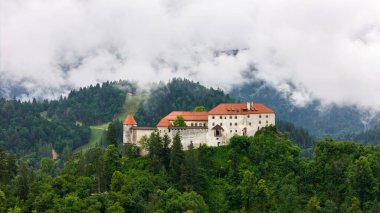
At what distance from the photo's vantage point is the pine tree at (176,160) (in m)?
120

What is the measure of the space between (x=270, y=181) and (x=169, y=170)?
2075 cm

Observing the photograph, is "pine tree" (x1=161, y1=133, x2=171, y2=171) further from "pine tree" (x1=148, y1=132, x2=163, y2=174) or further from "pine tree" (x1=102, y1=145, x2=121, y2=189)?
"pine tree" (x1=102, y1=145, x2=121, y2=189)

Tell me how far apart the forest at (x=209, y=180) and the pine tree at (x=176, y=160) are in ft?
0.66

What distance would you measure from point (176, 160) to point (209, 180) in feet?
27.0

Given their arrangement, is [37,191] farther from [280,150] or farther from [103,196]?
[280,150]

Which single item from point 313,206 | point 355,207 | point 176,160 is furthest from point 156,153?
point 355,207

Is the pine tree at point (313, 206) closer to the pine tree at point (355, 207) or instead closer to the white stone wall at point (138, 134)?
the pine tree at point (355, 207)

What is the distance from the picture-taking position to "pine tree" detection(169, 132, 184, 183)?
120 m

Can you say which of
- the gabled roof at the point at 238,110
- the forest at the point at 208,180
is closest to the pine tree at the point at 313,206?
the forest at the point at 208,180

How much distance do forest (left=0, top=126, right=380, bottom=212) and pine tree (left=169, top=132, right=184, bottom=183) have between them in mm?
202

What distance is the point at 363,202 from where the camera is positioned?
374 ft

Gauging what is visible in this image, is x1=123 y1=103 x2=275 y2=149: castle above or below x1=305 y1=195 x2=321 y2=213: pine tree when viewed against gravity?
above

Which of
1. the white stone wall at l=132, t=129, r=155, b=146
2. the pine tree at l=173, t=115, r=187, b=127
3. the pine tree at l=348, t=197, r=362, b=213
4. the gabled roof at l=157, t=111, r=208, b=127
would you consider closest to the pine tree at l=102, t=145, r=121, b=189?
the white stone wall at l=132, t=129, r=155, b=146

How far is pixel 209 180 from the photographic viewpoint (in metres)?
123
